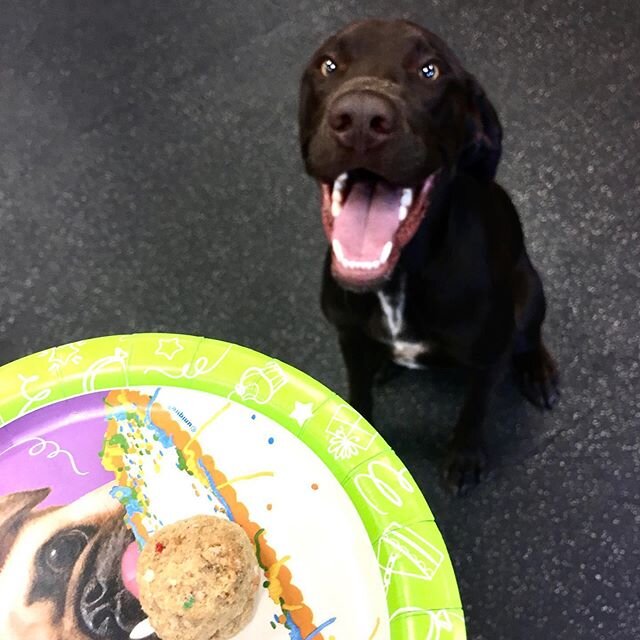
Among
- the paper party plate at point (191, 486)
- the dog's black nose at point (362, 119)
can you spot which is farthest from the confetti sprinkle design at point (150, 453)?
the dog's black nose at point (362, 119)

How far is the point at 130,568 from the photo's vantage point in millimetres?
998

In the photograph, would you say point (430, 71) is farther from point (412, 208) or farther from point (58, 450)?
point (58, 450)

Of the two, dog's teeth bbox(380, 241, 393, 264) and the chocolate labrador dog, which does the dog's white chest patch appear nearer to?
the chocolate labrador dog

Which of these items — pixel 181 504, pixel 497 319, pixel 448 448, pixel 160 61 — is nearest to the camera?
pixel 181 504

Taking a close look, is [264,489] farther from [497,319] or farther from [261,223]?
[261,223]

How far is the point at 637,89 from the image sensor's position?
1.91m

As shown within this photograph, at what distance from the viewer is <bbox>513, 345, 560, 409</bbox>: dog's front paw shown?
1.52 meters

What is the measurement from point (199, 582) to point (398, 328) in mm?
504

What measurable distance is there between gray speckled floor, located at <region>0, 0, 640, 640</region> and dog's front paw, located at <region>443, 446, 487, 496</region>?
30 mm

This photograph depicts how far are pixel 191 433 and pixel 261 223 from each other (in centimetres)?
86

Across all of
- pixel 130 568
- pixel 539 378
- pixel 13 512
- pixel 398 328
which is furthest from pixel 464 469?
pixel 13 512

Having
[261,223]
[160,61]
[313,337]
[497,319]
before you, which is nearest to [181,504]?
[497,319]

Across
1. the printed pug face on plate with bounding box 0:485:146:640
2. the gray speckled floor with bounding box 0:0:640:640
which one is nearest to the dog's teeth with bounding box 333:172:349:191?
the printed pug face on plate with bounding box 0:485:146:640

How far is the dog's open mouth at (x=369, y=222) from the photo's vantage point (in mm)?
1048
